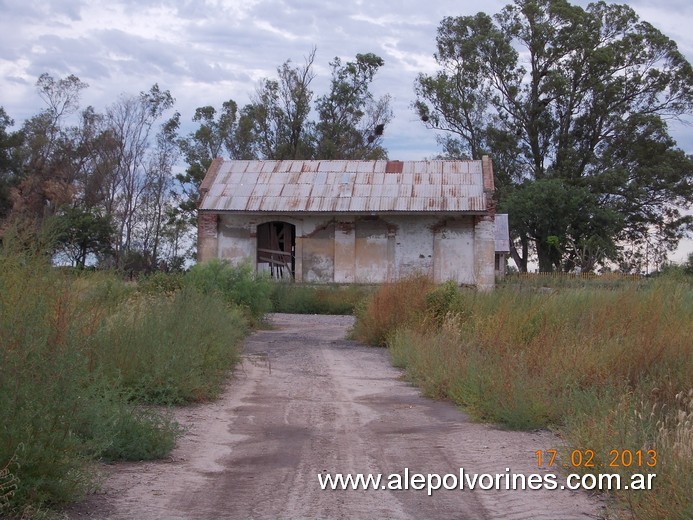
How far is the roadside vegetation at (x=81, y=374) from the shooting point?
18.3 feet

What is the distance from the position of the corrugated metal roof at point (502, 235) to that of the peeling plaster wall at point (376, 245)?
43.0 ft

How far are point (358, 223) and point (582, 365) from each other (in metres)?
20.6

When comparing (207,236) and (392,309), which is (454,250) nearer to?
(207,236)

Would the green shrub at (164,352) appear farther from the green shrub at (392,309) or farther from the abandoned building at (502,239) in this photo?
the abandoned building at (502,239)

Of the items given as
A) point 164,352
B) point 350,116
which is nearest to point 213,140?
point 350,116

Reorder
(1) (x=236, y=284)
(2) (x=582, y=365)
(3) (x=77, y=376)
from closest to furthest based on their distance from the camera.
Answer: (3) (x=77, y=376)
(2) (x=582, y=365)
(1) (x=236, y=284)

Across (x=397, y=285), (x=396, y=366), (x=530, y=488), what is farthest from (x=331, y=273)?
(x=530, y=488)

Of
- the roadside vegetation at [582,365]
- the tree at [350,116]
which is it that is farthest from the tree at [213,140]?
the roadside vegetation at [582,365]

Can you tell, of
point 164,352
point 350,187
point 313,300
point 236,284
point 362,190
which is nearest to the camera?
point 164,352

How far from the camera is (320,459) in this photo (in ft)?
24.8

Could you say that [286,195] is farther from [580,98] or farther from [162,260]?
[580,98]

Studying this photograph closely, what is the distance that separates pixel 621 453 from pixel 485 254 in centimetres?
2346

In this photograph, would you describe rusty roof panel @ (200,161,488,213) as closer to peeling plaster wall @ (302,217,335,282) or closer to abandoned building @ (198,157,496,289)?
abandoned building @ (198,157,496,289)

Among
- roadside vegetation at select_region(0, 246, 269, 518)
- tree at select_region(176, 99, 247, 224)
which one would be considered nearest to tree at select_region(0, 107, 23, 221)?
tree at select_region(176, 99, 247, 224)
